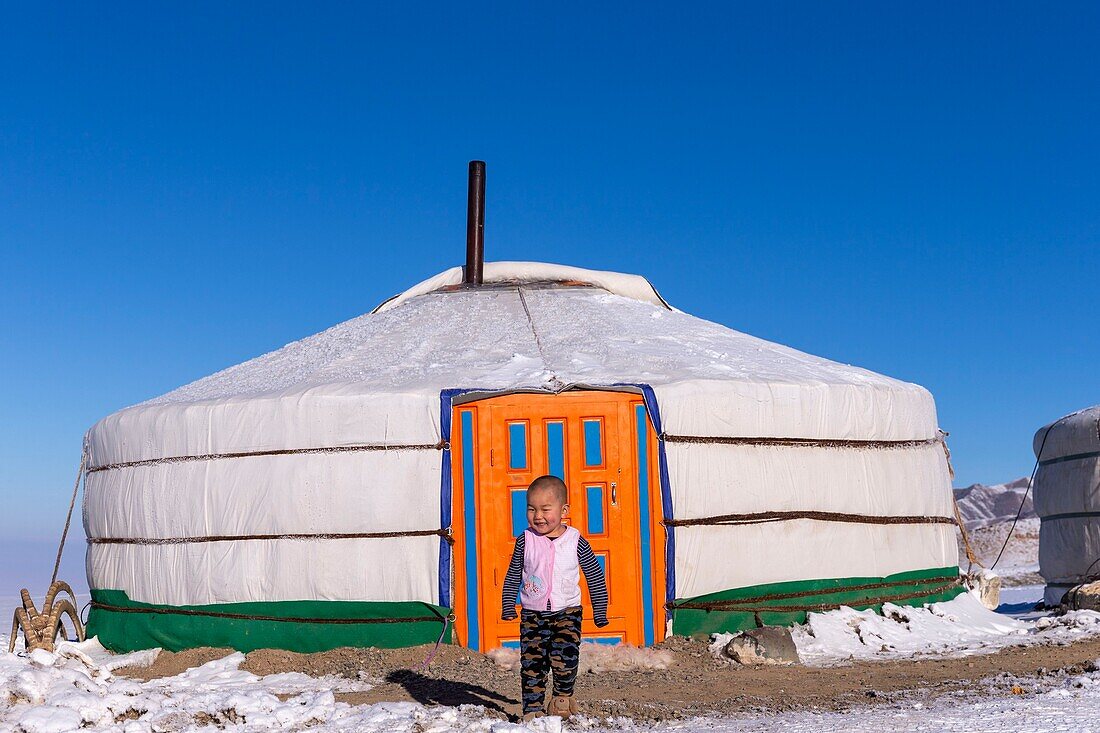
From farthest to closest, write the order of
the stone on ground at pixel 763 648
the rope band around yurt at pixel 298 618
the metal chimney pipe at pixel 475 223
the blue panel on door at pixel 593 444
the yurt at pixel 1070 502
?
the yurt at pixel 1070 502, the metal chimney pipe at pixel 475 223, the blue panel on door at pixel 593 444, the rope band around yurt at pixel 298 618, the stone on ground at pixel 763 648

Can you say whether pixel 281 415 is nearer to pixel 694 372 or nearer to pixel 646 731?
pixel 694 372

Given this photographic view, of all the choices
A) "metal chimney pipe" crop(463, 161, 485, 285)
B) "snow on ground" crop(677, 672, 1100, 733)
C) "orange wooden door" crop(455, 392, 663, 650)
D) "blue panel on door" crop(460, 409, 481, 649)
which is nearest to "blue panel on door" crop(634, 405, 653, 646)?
"orange wooden door" crop(455, 392, 663, 650)

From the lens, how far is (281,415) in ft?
17.9

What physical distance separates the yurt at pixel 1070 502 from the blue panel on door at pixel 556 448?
15.2 ft

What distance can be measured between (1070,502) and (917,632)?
3325mm

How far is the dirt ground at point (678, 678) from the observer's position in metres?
3.93

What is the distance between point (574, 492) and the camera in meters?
5.29

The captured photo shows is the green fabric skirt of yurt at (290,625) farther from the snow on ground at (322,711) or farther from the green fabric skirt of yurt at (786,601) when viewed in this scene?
the green fabric skirt of yurt at (786,601)

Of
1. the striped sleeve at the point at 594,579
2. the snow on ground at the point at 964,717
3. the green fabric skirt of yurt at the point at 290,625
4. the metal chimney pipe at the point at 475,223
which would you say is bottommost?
the snow on ground at the point at 964,717

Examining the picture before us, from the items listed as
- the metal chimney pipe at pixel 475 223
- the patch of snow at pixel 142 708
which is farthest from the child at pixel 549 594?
the metal chimney pipe at pixel 475 223

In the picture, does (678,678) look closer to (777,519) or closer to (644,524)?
(644,524)

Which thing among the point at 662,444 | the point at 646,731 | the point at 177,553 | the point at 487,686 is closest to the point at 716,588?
the point at 662,444

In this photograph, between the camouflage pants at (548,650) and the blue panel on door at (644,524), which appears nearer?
the camouflage pants at (548,650)

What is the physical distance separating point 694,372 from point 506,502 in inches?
44.7
